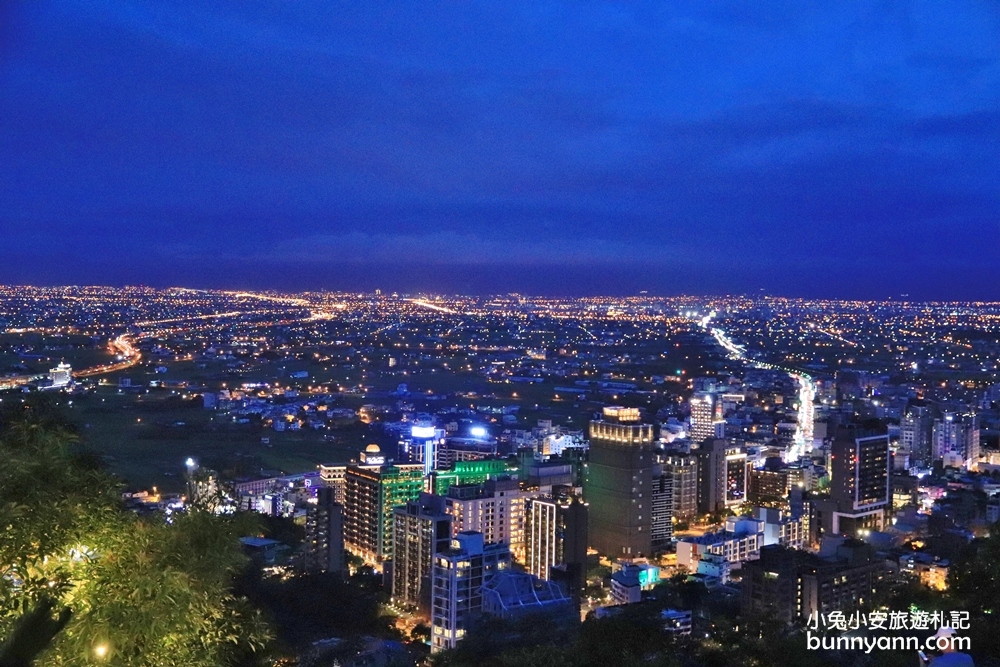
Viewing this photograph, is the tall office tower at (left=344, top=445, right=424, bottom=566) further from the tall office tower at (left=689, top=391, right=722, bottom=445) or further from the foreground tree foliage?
the foreground tree foliage

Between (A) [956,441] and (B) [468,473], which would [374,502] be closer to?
(B) [468,473]

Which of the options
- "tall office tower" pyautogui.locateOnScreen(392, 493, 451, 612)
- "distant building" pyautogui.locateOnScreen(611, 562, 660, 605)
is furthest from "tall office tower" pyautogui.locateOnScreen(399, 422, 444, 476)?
"distant building" pyautogui.locateOnScreen(611, 562, 660, 605)

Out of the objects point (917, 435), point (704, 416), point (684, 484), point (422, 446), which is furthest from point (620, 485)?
point (917, 435)

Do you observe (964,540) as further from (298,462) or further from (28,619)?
(28,619)

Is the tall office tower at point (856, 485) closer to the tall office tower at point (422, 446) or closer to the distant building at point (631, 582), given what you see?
the distant building at point (631, 582)

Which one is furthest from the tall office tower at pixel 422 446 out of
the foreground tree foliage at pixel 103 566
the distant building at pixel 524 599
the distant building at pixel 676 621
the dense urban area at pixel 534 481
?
the foreground tree foliage at pixel 103 566
